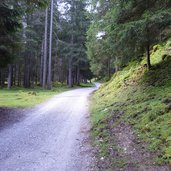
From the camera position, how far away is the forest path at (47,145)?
5668mm

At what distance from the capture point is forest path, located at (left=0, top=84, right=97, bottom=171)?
5.67 meters

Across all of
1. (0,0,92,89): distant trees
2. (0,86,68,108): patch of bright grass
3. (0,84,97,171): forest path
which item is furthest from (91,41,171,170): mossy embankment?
(0,0,92,89): distant trees

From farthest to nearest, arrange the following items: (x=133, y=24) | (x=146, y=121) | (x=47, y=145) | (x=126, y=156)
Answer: (x=133, y=24), (x=146, y=121), (x=47, y=145), (x=126, y=156)

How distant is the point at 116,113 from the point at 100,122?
835 millimetres

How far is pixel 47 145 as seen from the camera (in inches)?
288

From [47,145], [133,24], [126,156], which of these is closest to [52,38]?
[133,24]

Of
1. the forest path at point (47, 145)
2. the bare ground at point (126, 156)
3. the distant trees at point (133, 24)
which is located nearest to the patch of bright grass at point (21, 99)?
the forest path at point (47, 145)

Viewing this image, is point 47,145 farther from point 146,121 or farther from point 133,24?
point 133,24

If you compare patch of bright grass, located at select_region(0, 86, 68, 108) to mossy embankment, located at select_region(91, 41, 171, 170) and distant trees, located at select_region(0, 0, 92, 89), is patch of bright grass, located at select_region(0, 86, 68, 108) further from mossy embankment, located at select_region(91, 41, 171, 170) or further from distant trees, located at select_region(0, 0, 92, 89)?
distant trees, located at select_region(0, 0, 92, 89)

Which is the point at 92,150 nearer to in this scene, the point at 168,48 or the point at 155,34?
the point at 155,34

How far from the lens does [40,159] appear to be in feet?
19.8

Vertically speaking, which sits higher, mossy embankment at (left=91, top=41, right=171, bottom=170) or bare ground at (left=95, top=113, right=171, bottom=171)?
mossy embankment at (left=91, top=41, right=171, bottom=170)

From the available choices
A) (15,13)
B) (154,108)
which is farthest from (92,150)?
(15,13)

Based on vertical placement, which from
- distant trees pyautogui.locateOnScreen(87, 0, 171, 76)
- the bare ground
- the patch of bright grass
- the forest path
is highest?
distant trees pyautogui.locateOnScreen(87, 0, 171, 76)
